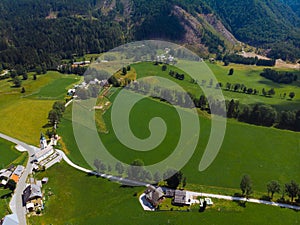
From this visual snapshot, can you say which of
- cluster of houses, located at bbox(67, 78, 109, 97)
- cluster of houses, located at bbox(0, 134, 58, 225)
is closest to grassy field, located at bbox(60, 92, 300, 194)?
cluster of houses, located at bbox(0, 134, 58, 225)

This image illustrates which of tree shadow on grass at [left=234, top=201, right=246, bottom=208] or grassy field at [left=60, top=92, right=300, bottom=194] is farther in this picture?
grassy field at [left=60, top=92, right=300, bottom=194]

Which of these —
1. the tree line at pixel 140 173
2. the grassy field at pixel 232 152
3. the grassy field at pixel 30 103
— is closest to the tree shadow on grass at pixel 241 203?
the grassy field at pixel 232 152

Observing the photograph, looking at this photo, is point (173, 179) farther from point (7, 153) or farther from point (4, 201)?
point (7, 153)

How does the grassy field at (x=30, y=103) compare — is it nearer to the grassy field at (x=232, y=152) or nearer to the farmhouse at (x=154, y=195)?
the grassy field at (x=232, y=152)

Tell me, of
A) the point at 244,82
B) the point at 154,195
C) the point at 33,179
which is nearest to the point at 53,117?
the point at 33,179

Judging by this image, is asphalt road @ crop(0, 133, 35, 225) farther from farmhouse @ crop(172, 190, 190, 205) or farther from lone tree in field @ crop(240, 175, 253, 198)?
lone tree in field @ crop(240, 175, 253, 198)
